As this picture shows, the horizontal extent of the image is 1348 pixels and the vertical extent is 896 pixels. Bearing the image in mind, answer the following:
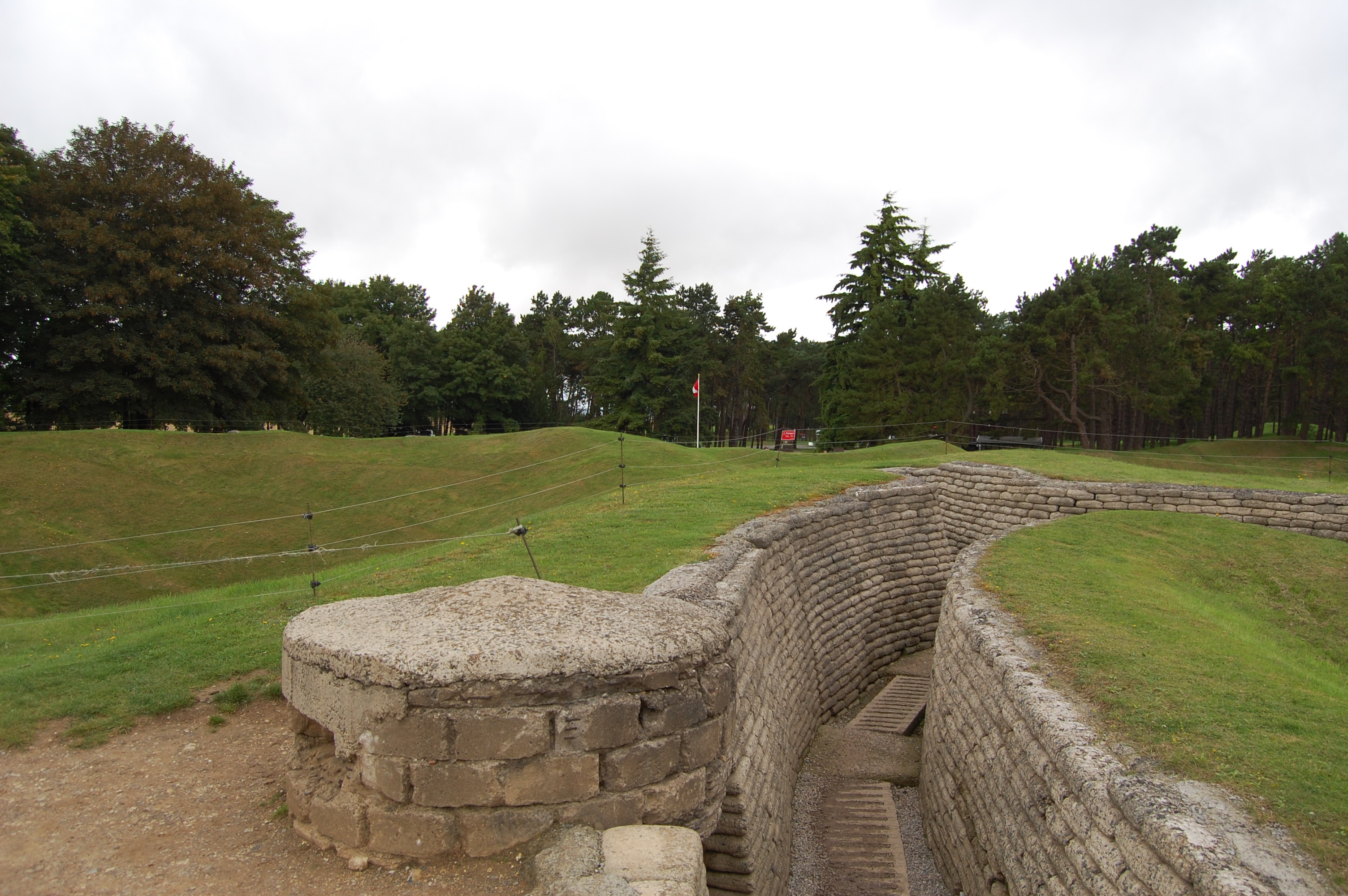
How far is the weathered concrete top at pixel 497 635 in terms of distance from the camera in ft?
11.5

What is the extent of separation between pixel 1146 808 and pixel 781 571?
19.3 feet

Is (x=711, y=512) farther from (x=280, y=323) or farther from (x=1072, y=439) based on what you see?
(x=1072, y=439)

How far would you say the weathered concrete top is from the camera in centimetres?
350

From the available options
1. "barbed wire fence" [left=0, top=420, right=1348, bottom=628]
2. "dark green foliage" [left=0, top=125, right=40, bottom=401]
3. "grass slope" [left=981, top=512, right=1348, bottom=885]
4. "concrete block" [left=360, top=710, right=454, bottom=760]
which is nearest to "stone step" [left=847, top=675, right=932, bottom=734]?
"grass slope" [left=981, top=512, right=1348, bottom=885]

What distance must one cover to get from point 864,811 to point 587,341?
5518 centimetres

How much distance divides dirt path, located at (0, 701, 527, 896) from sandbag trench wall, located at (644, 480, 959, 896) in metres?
2.09

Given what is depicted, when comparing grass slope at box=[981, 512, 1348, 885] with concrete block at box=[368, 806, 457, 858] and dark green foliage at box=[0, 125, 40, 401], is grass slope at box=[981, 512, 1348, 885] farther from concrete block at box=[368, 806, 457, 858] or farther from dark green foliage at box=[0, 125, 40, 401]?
dark green foliage at box=[0, 125, 40, 401]

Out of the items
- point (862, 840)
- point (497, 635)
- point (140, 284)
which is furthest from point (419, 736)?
point (140, 284)

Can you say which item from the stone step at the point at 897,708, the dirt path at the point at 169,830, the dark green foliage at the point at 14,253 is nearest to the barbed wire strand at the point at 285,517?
the dirt path at the point at 169,830

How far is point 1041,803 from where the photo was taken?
4637 mm

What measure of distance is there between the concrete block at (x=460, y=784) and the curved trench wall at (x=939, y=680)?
1.69 meters

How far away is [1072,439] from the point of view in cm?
3594

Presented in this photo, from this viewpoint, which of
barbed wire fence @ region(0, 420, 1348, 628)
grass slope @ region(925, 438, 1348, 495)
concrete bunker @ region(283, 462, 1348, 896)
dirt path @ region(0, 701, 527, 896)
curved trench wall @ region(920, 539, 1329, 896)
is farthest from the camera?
grass slope @ region(925, 438, 1348, 495)

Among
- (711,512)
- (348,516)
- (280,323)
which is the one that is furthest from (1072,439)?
(280,323)
